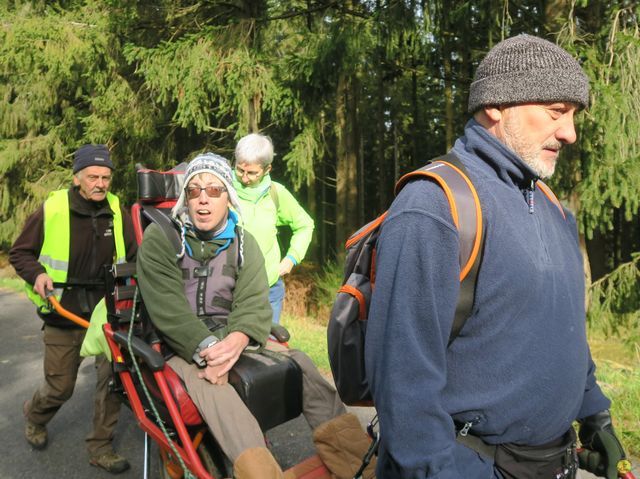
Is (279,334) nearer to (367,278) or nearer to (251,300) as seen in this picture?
(251,300)

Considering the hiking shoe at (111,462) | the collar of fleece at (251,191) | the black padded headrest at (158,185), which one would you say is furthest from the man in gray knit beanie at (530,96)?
the hiking shoe at (111,462)

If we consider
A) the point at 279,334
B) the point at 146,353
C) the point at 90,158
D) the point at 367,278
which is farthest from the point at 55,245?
the point at 367,278

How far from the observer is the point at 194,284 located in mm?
3371

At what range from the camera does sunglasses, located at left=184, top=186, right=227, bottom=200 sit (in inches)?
133

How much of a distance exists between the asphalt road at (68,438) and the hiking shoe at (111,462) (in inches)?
1.5

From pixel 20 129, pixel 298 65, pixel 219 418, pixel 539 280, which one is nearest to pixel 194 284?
pixel 219 418

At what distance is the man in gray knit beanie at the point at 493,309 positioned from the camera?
1.50m

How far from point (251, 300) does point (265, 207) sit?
4.90ft

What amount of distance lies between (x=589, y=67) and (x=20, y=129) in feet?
54.0

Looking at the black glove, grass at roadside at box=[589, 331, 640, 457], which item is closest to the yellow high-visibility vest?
the black glove

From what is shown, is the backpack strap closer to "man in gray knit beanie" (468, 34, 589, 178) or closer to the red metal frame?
"man in gray knit beanie" (468, 34, 589, 178)

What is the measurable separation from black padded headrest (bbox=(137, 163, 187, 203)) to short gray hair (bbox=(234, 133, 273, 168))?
0.77m

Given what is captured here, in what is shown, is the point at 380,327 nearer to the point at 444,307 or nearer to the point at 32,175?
the point at 444,307

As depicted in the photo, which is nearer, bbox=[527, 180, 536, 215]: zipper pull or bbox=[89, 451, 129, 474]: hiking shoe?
bbox=[527, 180, 536, 215]: zipper pull
